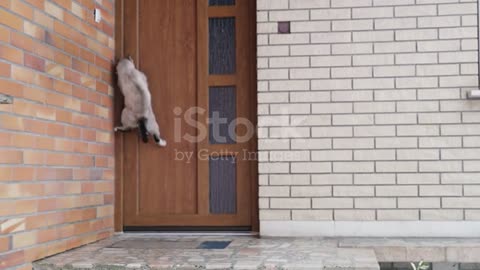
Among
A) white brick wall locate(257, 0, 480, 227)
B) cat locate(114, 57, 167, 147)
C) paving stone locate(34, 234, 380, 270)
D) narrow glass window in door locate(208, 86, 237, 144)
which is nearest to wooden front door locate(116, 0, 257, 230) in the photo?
narrow glass window in door locate(208, 86, 237, 144)

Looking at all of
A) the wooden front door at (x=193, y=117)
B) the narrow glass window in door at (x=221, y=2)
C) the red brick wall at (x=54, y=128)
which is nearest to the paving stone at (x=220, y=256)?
the red brick wall at (x=54, y=128)

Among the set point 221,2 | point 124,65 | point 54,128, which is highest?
point 221,2

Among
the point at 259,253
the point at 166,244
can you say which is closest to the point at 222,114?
the point at 166,244

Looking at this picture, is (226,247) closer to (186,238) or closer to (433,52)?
(186,238)

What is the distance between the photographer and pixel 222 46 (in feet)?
13.3

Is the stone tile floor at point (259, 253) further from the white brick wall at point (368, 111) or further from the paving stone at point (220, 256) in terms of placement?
the white brick wall at point (368, 111)

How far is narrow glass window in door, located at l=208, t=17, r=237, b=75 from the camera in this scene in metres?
4.05

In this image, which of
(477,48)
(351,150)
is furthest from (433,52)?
(351,150)

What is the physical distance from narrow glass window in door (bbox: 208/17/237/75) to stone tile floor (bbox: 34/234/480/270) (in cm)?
116

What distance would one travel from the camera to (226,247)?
344 centimetres

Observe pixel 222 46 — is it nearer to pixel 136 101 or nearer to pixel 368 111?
pixel 136 101

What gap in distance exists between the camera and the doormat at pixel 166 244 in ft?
11.5

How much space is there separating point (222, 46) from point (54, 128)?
4.44ft

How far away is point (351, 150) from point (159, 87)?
1.40 metres
